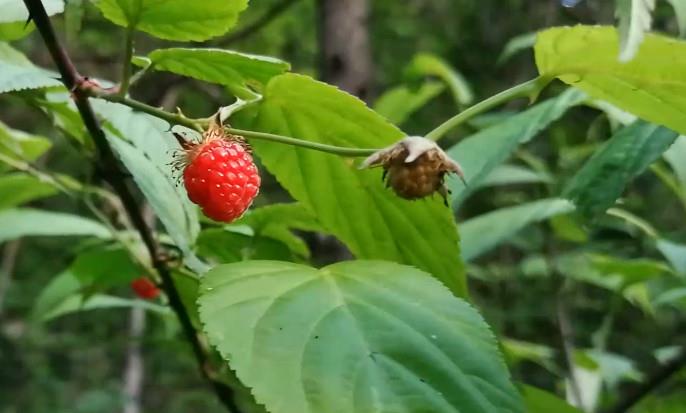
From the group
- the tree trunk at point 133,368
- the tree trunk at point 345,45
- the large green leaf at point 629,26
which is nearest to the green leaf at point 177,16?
the large green leaf at point 629,26

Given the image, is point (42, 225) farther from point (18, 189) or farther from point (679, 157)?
point (679, 157)

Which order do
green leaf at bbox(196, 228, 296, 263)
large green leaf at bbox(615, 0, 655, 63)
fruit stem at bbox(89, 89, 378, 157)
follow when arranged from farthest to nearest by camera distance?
green leaf at bbox(196, 228, 296, 263) → fruit stem at bbox(89, 89, 378, 157) → large green leaf at bbox(615, 0, 655, 63)

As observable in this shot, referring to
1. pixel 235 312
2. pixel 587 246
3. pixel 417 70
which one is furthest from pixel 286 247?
pixel 417 70

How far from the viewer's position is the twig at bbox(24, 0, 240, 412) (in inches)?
24.0

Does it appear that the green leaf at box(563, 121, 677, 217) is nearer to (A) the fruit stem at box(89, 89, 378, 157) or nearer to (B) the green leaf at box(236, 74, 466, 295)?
(B) the green leaf at box(236, 74, 466, 295)

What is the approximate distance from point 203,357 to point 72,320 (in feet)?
10.1

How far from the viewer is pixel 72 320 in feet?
12.4

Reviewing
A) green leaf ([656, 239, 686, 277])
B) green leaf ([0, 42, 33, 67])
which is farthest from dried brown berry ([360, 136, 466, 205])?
green leaf ([656, 239, 686, 277])

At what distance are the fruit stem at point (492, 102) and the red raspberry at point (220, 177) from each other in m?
0.14

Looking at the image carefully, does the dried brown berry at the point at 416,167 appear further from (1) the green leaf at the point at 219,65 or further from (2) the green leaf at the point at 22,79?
(2) the green leaf at the point at 22,79

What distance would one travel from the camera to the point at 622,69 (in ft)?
2.10

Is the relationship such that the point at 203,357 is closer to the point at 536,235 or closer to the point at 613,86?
the point at 613,86

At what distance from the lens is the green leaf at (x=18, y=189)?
40.6 inches

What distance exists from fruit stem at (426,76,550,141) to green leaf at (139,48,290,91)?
0.40 feet
